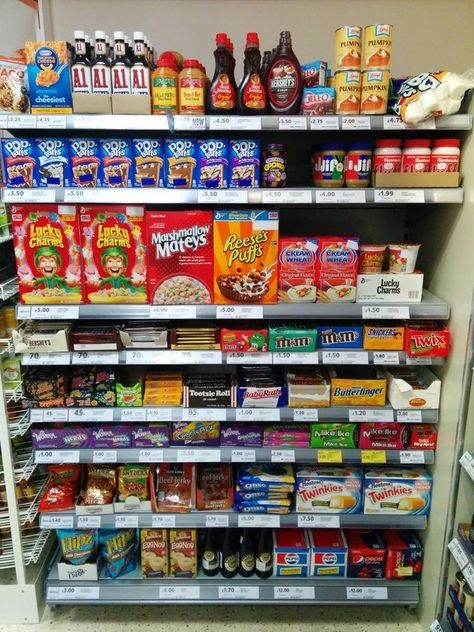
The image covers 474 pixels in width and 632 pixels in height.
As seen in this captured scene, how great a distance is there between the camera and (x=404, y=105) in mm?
1866

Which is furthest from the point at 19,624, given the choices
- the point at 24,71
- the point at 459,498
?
the point at 24,71

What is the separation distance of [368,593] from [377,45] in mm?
2314

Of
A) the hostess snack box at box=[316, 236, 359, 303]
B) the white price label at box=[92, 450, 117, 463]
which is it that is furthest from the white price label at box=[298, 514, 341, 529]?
the hostess snack box at box=[316, 236, 359, 303]

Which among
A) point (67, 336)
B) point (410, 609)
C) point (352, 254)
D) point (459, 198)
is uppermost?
point (459, 198)

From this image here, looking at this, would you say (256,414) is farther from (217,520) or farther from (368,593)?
(368,593)

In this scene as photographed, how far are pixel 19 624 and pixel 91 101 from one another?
2.31m

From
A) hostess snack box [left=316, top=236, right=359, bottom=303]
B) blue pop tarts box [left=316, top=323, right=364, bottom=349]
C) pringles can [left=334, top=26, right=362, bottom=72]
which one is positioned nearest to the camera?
pringles can [left=334, top=26, right=362, bottom=72]

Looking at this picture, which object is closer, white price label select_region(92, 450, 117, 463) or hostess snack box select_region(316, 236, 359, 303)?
hostess snack box select_region(316, 236, 359, 303)

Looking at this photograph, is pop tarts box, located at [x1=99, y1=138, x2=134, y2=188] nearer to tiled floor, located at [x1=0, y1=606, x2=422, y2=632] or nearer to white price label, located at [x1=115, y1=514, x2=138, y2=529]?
white price label, located at [x1=115, y1=514, x2=138, y2=529]

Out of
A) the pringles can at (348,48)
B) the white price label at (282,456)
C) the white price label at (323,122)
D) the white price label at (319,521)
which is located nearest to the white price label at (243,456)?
the white price label at (282,456)

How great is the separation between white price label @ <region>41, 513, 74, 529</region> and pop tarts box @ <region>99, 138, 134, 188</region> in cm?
148

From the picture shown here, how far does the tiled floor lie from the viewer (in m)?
2.32

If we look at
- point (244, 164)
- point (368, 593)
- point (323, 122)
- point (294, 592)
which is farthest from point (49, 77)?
point (368, 593)

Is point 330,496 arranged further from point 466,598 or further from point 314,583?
point 466,598
